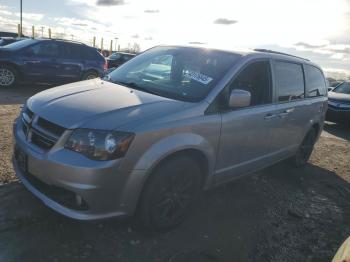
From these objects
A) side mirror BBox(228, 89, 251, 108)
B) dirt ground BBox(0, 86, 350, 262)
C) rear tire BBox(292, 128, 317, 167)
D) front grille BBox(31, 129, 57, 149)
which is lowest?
dirt ground BBox(0, 86, 350, 262)

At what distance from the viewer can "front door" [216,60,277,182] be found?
3858 mm

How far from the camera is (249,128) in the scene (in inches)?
163

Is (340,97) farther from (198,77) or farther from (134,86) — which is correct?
(134,86)

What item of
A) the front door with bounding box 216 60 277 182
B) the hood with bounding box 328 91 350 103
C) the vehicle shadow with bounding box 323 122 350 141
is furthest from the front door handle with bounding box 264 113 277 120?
the hood with bounding box 328 91 350 103

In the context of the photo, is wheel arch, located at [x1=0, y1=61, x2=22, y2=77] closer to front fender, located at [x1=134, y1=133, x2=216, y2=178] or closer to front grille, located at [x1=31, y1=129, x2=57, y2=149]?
front grille, located at [x1=31, y1=129, x2=57, y2=149]

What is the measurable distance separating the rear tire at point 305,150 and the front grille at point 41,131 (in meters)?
4.28

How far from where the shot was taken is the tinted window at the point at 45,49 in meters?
11.4

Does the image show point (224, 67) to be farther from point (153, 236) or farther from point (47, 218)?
point (47, 218)

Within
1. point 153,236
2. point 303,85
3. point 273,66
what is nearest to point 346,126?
point 303,85

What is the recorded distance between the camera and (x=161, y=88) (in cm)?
385

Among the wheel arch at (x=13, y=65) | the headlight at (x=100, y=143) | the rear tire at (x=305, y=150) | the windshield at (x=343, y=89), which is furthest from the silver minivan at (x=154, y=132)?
the windshield at (x=343, y=89)

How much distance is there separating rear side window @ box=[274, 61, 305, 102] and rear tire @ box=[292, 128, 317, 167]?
3.28 feet

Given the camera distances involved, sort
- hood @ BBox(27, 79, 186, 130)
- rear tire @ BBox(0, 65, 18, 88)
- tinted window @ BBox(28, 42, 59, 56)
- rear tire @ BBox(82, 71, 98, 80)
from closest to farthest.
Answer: hood @ BBox(27, 79, 186, 130) < rear tire @ BBox(0, 65, 18, 88) < tinted window @ BBox(28, 42, 59, 56) < rear tire @ BBox(82, 71, 98, 80)

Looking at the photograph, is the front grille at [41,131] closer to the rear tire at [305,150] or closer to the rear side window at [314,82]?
the rear side window at [314,82]
